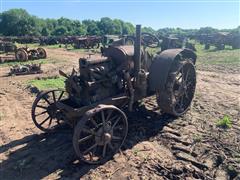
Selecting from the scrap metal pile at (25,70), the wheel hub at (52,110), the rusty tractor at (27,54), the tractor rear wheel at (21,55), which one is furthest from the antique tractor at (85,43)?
the wheel hub at (52,110)

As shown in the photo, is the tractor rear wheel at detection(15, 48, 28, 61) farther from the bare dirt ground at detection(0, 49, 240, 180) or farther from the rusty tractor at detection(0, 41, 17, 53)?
the bare dirt ground at detection(0, 49, 240, 180)

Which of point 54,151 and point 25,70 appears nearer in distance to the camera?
point 54,151

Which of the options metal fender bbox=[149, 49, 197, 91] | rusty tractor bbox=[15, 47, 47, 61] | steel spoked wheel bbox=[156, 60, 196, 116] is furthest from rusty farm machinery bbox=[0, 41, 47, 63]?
metal fender bbox=[149, 49, 197, 91]

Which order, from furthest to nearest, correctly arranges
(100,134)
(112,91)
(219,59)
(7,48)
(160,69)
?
1. (7,48)
2. (219,59)
3. (160,69)
4. (112,91)
5. (100,134)

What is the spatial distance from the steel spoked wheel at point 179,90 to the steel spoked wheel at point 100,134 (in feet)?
3.99

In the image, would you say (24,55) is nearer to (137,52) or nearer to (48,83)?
(48,83)

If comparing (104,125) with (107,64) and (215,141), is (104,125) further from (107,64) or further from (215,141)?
(215,141)

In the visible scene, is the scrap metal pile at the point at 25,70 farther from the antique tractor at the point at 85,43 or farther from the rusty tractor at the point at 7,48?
the antique tractor at the point at 85,43

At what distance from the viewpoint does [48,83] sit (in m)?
10.1

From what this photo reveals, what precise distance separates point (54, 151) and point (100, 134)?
1078 millimetres

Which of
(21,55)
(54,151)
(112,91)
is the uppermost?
(112,91)

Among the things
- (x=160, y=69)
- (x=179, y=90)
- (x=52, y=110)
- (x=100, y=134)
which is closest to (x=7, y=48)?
(x=52, y=110)

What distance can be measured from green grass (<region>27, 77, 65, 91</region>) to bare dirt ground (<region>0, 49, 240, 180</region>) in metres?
2.02

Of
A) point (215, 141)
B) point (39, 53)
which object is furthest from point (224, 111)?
point (39, 53)
